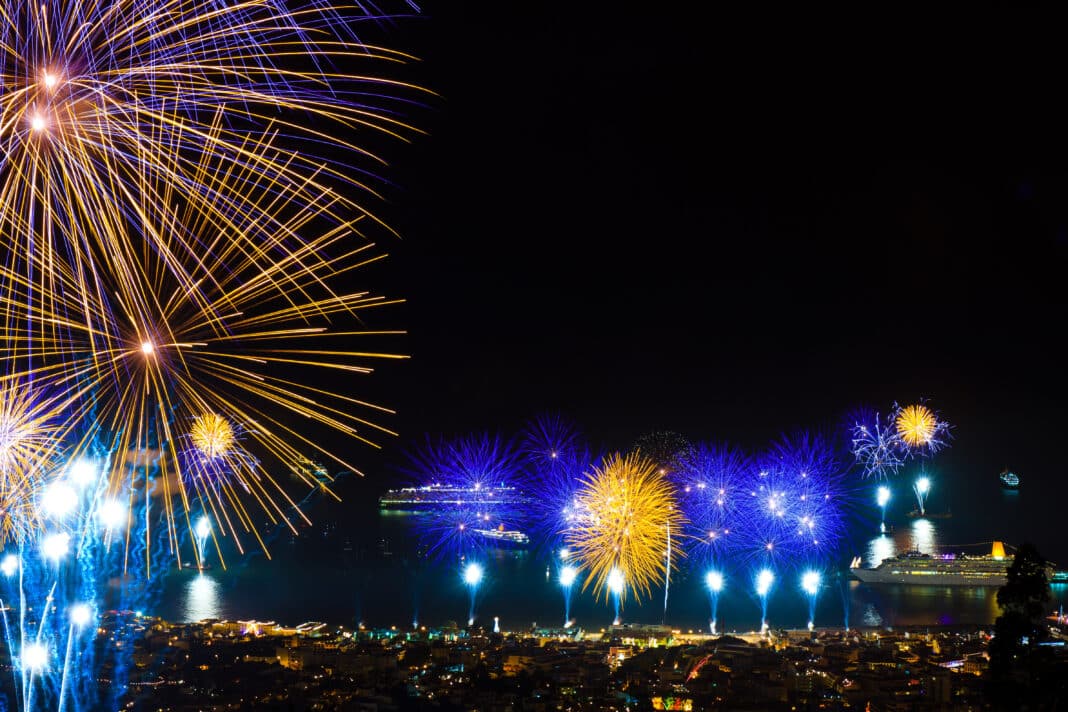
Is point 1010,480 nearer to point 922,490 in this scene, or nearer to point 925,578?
point 922,490

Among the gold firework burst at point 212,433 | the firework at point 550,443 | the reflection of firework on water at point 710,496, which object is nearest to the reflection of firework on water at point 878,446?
the reflection of firework on water at point 710,496

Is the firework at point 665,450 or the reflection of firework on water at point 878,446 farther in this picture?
the reflection of firework on water at point 878,446

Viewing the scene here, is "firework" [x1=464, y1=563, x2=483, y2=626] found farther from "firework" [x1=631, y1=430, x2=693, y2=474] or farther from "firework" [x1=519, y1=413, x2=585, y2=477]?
"firework" [x1=519, y1=413, x2=585, y2=477]

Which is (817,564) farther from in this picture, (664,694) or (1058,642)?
(664,694)

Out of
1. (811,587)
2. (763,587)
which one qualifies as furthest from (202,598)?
(811,587)

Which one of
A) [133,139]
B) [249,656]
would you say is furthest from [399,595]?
[133,139]

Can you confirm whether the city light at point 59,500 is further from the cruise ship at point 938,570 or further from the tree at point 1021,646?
the cruise ship at point 938,570

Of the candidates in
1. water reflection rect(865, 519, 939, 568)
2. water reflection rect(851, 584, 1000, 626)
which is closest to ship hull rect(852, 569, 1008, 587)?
water reflection rect(851, 584, 1000, 626)
